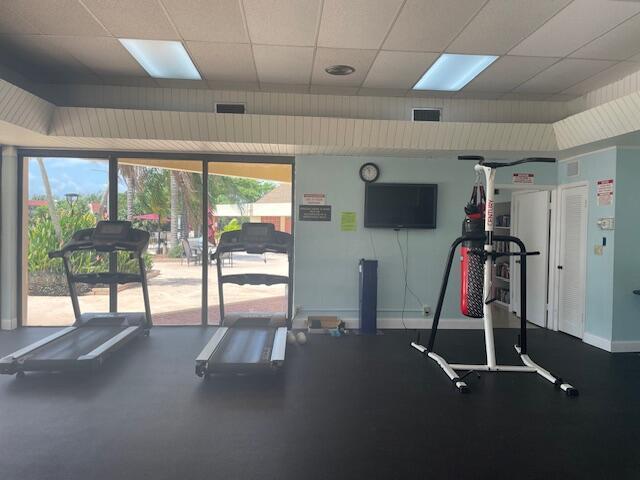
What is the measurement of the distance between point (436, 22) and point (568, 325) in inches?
183

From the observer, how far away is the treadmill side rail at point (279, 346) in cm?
416

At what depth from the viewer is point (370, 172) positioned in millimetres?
6246

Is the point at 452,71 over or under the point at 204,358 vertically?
over

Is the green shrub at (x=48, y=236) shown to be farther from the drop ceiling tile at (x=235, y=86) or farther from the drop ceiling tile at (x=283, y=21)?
the drop ceiling tile at (x=283, y=21)

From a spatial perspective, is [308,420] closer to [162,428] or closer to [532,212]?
[162,428]

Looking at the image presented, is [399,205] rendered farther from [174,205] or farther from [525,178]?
[174,205]

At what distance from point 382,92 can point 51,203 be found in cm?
491

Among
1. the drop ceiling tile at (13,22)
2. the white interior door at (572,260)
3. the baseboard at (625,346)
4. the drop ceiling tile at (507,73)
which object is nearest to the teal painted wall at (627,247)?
the baseboard at (625,346)

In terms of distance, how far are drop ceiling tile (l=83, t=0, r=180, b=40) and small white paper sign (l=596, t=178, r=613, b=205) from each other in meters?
5.24

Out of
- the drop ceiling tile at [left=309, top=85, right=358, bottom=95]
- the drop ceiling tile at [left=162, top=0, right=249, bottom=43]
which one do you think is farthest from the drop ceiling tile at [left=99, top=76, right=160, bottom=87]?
the drop ceiling tile at [left=309, top=85, right=358, bottom=95]

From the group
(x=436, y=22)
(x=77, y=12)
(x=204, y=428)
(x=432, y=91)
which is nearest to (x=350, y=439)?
(x=204, y=428)

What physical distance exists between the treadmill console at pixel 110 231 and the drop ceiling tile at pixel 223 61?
2.13 metres

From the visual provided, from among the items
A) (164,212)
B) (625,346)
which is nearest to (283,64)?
(164,212)

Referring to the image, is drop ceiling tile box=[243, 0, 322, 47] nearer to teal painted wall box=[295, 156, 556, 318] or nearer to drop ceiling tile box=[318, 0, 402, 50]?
drop ceiling tile box=[318, 0, 402, 50]
